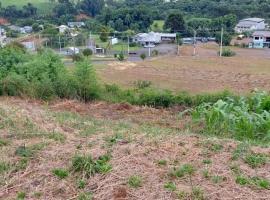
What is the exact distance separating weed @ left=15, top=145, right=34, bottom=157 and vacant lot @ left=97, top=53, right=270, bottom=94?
36.0ft

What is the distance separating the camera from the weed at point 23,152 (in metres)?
3.23

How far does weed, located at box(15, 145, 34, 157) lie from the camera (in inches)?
127

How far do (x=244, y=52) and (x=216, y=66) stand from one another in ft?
26.6

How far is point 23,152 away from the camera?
3.26 m

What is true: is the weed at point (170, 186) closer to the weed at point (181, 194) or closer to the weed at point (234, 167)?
the weed at point (181, 194)

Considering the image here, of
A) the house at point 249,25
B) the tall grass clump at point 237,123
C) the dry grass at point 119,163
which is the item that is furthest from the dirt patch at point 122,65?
the house at point 249,25

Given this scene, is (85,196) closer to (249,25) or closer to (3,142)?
(3,142)

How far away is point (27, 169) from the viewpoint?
297cm

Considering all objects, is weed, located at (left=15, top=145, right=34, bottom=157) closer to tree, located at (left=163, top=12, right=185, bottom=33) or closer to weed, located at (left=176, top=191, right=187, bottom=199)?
weed, located at (left=176, top=191, right=187, bottom=199)

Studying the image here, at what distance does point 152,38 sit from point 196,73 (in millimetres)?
15068

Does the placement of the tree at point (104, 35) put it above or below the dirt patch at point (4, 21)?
below

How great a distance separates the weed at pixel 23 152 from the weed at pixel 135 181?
3.84ft

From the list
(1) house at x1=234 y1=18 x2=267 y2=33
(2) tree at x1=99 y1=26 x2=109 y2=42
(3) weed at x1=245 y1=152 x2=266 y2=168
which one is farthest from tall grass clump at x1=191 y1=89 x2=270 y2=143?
(1) house at x1=234 y1=18 x2=267 y2=33

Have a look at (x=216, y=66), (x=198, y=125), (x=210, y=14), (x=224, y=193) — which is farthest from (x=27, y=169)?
(x=210, y=14)
